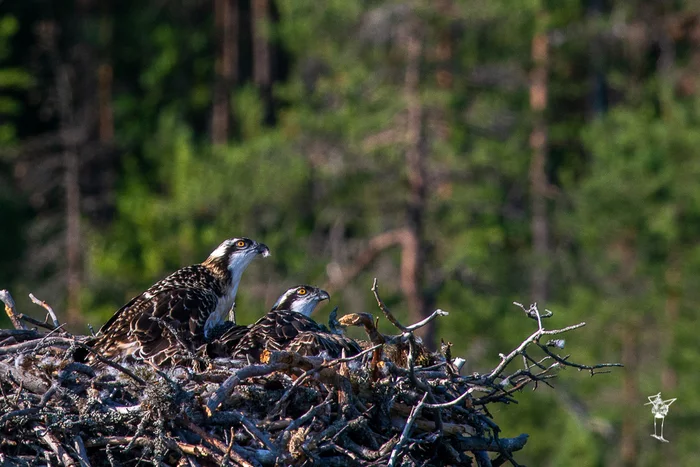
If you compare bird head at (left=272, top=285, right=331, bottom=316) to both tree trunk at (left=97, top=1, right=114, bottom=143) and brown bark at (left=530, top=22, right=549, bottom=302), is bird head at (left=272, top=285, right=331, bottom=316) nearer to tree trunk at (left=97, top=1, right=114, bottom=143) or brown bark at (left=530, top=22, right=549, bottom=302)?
brown bark at (left=530, top=22, right=549, bottom=302)

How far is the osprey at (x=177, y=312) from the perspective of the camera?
8367mm

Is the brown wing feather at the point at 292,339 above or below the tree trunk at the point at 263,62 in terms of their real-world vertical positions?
below

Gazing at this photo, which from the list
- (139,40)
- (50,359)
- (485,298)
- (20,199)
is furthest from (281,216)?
(50,359)

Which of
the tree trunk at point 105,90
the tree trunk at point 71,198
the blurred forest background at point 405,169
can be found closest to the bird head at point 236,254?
the blurred forest background at point 405,169


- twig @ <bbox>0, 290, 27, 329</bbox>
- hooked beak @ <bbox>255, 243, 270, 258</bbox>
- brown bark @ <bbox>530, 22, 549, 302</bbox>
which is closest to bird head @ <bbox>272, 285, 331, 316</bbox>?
hooked beak @ <bbox>255, 243, 270, 258</bbox>

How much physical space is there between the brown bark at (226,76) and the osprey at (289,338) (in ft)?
78.4

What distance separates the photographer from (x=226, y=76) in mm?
33562

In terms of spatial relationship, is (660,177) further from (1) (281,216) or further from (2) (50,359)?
(2) (50,359)

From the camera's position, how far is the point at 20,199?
30.0m

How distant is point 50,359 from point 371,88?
653 inches

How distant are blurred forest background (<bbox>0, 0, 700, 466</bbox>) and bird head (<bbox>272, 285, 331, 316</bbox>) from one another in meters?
12.0

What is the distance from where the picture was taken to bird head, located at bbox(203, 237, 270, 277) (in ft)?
33.3

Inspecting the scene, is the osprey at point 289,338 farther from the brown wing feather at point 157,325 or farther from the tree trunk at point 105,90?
the tree trunk at point 105,90

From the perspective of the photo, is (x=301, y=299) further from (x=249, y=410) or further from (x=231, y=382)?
(x=231, y=382)
